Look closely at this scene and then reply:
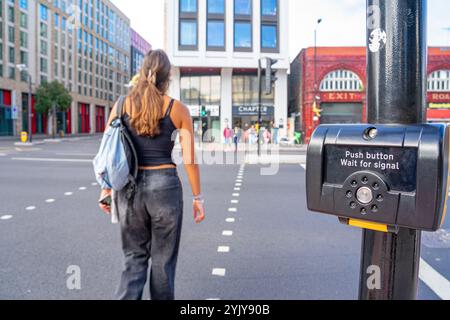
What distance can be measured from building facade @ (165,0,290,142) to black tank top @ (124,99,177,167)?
34194 mm

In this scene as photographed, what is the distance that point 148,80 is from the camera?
2604 mm

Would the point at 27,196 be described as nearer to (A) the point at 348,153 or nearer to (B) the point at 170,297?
(B) the point at 170,297

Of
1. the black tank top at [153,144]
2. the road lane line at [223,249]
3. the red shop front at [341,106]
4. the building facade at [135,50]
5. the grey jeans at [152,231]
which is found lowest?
the road lane line at [223,249]

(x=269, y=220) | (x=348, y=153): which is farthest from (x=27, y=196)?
(x=348, y=153)

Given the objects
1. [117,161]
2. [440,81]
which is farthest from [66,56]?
[117,161]

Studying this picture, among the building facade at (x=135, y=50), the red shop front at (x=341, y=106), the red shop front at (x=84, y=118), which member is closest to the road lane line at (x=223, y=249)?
the red shop front at (x=341, y=106)

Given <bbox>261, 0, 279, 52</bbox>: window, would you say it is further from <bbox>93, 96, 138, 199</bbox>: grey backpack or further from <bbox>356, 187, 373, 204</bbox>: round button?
<bbox>356, 187, 373, 204</bbox>: round button

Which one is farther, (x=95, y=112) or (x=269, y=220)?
(x=95, y=112)

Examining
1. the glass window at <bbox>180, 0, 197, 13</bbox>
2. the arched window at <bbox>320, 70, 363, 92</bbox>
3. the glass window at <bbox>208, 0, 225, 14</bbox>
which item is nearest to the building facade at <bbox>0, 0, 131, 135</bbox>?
the glass window at <bbox>180, 0, 197, 13</bbox>

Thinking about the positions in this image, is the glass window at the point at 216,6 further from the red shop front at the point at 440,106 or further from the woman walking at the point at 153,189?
the woman walking at the point at 153,189

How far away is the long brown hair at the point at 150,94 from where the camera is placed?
8.29ft

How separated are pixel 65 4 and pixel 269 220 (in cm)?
6137

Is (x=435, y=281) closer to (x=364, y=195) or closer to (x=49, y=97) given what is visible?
(x=364, y=195)

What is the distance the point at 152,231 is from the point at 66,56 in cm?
6223
